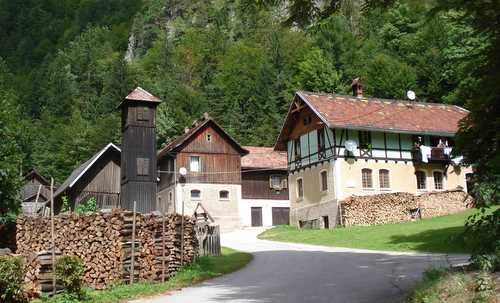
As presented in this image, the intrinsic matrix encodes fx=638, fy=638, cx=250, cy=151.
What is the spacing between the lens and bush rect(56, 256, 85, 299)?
15484mm

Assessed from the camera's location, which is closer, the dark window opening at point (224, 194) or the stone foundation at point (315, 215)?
the stone foundation at point (315, 215)

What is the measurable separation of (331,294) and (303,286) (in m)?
1.66

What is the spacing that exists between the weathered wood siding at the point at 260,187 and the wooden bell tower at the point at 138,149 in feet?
46.7

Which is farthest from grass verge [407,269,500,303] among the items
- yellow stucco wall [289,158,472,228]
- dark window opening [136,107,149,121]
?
dark window opening [136,107,149,121]

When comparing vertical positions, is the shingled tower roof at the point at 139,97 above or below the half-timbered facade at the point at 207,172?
above

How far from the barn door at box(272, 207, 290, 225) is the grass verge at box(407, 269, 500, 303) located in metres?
42.0

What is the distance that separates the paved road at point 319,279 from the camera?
45.5 ft

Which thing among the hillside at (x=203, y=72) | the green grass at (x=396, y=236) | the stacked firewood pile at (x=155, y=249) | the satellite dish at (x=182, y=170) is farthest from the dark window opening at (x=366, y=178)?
the stacked firewood pile at (x=155, y=249)

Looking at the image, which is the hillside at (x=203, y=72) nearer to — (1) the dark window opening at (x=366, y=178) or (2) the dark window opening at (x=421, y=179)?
(2) the dark window opening at (x=421, y=179)

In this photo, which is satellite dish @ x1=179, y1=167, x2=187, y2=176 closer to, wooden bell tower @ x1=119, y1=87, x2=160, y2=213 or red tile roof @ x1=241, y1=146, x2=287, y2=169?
red tile roof @ x1=241, y1=146, x2=287, y2=169

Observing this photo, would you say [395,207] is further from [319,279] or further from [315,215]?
[319,279]

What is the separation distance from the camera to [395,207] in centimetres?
3688

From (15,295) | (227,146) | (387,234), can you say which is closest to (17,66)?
(227,146)

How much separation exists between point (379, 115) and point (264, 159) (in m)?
15.1
